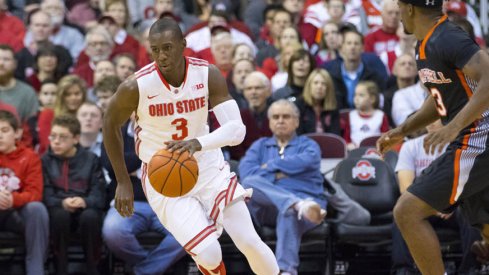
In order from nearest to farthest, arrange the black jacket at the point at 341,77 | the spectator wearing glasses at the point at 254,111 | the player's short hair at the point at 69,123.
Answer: the player's short hair at the point at 69,123 < the spectator wearing glasses at the point at 254,111 < the black jacket at the point at 341,77

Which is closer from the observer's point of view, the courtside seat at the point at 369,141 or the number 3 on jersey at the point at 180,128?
the number 3 on jersey at the point at 180,128

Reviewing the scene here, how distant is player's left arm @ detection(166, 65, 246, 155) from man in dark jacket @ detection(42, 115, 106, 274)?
2594mm

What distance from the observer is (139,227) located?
29.2 ft

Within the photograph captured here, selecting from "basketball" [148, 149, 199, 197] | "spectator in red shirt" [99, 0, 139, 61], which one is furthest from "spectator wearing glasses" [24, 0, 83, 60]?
"basketball" [148, 149, 199, 197]

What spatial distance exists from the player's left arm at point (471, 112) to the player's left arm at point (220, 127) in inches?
49.9

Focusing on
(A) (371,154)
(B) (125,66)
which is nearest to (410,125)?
(A) (371,154)

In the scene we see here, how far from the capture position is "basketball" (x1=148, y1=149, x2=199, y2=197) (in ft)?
20.4

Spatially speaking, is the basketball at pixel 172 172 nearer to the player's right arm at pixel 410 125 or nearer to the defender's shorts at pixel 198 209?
the defender's shorts at pixel 198 209

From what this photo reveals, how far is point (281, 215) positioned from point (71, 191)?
197 cm

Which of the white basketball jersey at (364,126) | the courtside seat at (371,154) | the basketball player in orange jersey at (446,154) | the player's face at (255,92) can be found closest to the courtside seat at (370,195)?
the courtside seat at (371,154)

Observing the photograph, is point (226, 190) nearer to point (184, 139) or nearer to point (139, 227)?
point (184, 139)

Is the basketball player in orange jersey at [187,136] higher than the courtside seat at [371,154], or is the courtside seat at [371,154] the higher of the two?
the basketball player in orange jersey at [187,136]

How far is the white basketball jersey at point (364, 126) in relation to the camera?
10.6 metres

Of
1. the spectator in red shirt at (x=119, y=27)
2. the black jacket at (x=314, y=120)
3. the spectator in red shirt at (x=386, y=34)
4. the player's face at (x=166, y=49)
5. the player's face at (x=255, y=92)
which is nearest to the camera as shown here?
the player's face at (x=166, y=49)
